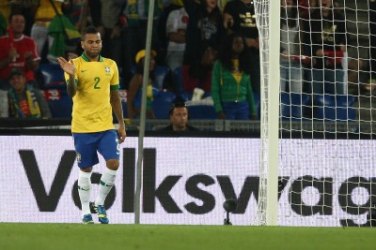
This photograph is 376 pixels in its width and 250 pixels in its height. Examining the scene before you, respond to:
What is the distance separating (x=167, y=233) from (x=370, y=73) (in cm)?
638

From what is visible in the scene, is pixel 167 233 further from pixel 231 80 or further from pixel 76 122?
pixel 231 80

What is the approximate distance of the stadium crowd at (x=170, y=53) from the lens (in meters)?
14.7

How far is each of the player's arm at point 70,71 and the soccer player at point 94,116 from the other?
2.7 inches

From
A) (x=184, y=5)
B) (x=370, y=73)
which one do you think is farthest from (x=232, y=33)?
(x=370, y=73)

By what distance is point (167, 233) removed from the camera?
866 cm

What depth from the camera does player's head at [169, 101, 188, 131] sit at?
560 inches

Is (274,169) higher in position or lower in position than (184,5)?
lower

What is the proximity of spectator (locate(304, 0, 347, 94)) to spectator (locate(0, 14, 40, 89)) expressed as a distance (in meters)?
3.62

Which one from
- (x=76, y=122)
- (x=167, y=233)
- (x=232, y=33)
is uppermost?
(x=232, y=33)

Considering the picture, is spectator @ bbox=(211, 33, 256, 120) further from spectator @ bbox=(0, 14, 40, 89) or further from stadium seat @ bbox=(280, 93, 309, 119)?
spectator @ bbox=(0, 14, 40, 89)

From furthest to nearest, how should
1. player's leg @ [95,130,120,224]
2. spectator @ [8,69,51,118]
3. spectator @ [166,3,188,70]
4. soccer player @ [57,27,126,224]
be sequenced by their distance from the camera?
1. spectator @ [166,3,188,70]
2. spectator @ [8,69,51,118]
3. player's leg @ [95,130,120,224]
4. soccer player @ [57,27,126,224]

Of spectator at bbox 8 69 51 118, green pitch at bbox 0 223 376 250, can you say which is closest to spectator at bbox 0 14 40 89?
spectator at bbox 8 69 51 118

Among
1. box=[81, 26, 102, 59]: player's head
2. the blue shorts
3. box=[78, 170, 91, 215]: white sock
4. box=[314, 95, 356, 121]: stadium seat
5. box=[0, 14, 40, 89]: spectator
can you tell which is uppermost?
box=[0, 14, 40, 89]: spectator

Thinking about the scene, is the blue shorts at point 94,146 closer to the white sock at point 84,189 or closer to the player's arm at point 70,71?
the white sock at point 84,189
